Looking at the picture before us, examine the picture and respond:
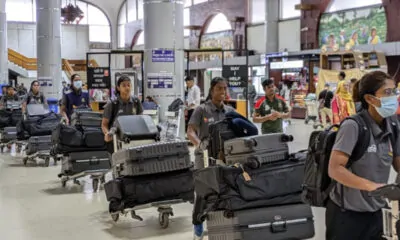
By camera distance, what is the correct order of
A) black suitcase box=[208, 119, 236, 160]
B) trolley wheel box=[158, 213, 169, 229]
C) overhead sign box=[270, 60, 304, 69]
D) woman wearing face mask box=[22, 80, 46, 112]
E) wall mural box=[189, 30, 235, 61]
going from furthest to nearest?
wall mural box=[189, 30, 235, 61], overhead sign box=[270, 60, 304, 69], woman wearing face mask box=[22, 80, 46, 112], trolley wheel box=[158, 213, 169, 229], black suitcase box=[208, 119, 236, 160]

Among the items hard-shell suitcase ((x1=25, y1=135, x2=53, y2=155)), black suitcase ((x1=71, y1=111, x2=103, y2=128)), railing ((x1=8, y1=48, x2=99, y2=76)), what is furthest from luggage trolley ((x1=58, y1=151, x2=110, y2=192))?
railing ((x1=8, y1=48, x2=99, y2=76))

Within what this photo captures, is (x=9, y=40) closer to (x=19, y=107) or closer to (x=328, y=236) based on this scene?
(x=19, y=107)

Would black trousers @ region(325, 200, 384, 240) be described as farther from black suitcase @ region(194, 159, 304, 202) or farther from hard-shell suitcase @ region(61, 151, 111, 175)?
hard-shell suitcase @ region(61, 151, 111, 175)

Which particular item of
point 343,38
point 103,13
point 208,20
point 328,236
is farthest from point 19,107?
point 103,13

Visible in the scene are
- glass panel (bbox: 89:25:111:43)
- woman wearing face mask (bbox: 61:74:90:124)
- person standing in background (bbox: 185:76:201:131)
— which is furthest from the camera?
glass panel (bbox: 89:25:111:43)

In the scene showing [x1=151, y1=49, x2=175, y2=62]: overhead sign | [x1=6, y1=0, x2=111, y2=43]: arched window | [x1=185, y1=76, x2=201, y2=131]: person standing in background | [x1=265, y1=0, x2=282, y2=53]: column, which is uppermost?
[x1=6, y1=0, x2=111, y2=43]: arched window

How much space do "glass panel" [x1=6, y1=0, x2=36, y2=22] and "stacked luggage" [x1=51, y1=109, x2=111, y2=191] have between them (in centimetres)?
3485

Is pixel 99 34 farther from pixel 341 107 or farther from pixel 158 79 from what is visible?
pixel 158 79

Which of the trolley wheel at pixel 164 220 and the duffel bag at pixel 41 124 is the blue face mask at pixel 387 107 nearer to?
the trolley wheel at pixel 164 220

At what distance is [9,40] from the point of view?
40.7m

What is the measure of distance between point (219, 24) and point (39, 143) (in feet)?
74.1

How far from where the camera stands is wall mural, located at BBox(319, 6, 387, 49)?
72.6 feet

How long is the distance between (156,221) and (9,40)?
3732 centimetres

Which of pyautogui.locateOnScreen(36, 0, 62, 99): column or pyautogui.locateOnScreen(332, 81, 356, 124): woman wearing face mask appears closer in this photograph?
pyautogui.locateOnScreen(332, 81, 356, 124): woman wearing face mask
